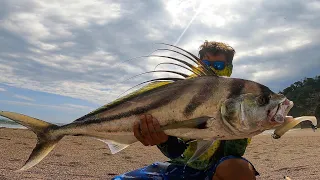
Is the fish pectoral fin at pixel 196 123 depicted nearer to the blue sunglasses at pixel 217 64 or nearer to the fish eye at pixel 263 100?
the fish eye at pixel 263 100

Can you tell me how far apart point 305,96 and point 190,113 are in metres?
62.4

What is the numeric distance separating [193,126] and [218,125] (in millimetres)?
177

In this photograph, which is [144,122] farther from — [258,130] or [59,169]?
[59,169]

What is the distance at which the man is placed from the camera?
3.63 m

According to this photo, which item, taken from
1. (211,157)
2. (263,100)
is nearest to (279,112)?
(263,100)

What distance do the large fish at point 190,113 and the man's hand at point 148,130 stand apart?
5cm

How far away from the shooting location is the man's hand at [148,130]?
2826 millimetres

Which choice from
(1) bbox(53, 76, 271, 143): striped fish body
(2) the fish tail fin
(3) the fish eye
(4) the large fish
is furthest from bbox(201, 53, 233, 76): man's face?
(2) the fish tail fin

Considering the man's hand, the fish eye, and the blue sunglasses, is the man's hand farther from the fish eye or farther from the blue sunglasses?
the blue sunglasses

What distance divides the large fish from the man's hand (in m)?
0.05

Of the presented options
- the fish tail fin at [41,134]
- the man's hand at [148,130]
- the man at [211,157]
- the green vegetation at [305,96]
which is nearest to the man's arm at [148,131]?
the man's hand at [148,130]

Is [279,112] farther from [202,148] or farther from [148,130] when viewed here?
[148,130]

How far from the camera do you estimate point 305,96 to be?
2371 inches

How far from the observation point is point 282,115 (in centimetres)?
247
